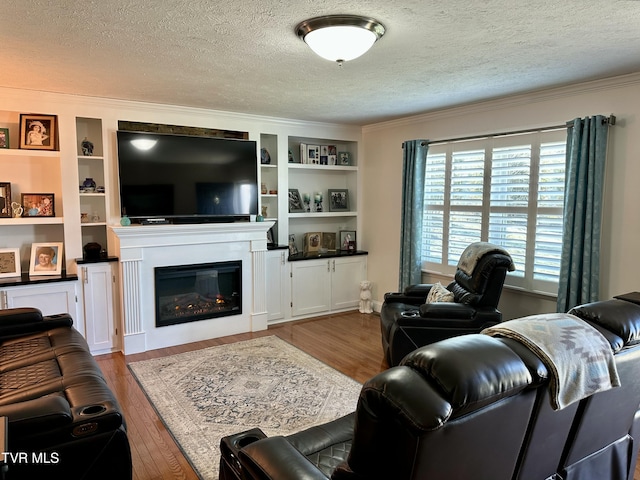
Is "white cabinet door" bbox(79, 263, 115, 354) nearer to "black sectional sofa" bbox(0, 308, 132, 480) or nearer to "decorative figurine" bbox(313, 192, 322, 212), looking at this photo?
"black sectional sofa" bbox(0, 308, 132, 480)

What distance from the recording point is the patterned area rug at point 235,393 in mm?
2916

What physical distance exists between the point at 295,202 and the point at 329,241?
754mm

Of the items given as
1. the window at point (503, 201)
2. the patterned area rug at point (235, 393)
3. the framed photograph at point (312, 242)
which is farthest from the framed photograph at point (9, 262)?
the window at point (503, 201)

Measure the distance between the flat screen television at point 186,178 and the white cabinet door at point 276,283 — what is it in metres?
0.60

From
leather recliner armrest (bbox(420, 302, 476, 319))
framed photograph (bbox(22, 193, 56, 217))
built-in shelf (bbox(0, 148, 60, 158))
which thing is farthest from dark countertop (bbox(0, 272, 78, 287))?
leather recliner armrest (bbox(420, 302, 476, 319))

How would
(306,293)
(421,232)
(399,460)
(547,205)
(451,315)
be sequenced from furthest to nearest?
1. (306,293)
2. (421,232)
3. (547,205)
4. (451,315)
5. (399,460)

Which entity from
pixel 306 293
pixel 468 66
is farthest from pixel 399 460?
pixel 306 293

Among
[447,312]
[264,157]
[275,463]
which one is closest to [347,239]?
[264,157]

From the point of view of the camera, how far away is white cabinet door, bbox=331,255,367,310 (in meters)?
5.81

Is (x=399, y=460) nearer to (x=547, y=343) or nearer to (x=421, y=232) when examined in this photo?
(x=547, y=343)

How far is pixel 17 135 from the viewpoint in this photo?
416cm

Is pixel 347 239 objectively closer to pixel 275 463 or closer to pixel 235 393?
pixel 235 393

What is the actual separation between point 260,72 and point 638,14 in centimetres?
232

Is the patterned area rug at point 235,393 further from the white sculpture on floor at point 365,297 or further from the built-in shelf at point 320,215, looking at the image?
the built-in shelf at point 320,215
